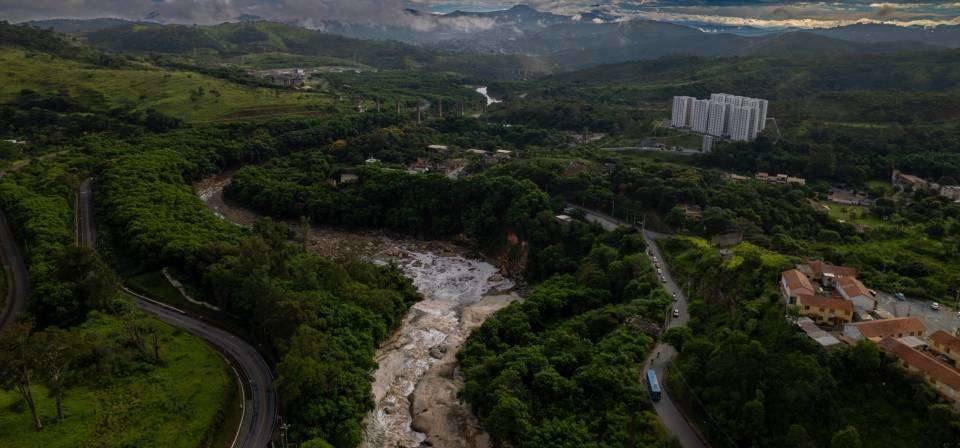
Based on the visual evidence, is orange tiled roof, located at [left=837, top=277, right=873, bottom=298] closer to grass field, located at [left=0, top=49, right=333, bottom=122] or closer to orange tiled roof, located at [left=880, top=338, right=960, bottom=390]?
orange tiled roof, located at [left=880, top=338, right=960, bottom=390]

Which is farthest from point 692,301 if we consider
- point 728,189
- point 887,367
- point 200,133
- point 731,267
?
point 200,133

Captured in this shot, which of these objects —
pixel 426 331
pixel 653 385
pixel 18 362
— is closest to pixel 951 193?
pixel 653 385

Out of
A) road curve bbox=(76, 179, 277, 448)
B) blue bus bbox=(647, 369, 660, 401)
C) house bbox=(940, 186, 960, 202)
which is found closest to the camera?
road curve bbox=(76, 179, 277, 448)

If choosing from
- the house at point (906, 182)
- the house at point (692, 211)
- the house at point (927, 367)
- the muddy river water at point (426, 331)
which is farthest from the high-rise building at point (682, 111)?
the house at point (927, 367)

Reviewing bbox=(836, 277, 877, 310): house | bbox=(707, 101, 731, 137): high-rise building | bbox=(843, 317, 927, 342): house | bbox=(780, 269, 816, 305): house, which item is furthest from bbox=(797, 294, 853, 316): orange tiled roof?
bbox=(707, 101, 731, 137): high-rise building

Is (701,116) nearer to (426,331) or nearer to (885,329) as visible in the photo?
(426,331)

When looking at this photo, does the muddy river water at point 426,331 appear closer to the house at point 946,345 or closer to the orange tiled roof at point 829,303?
the orange tiled roof at point 829,303
